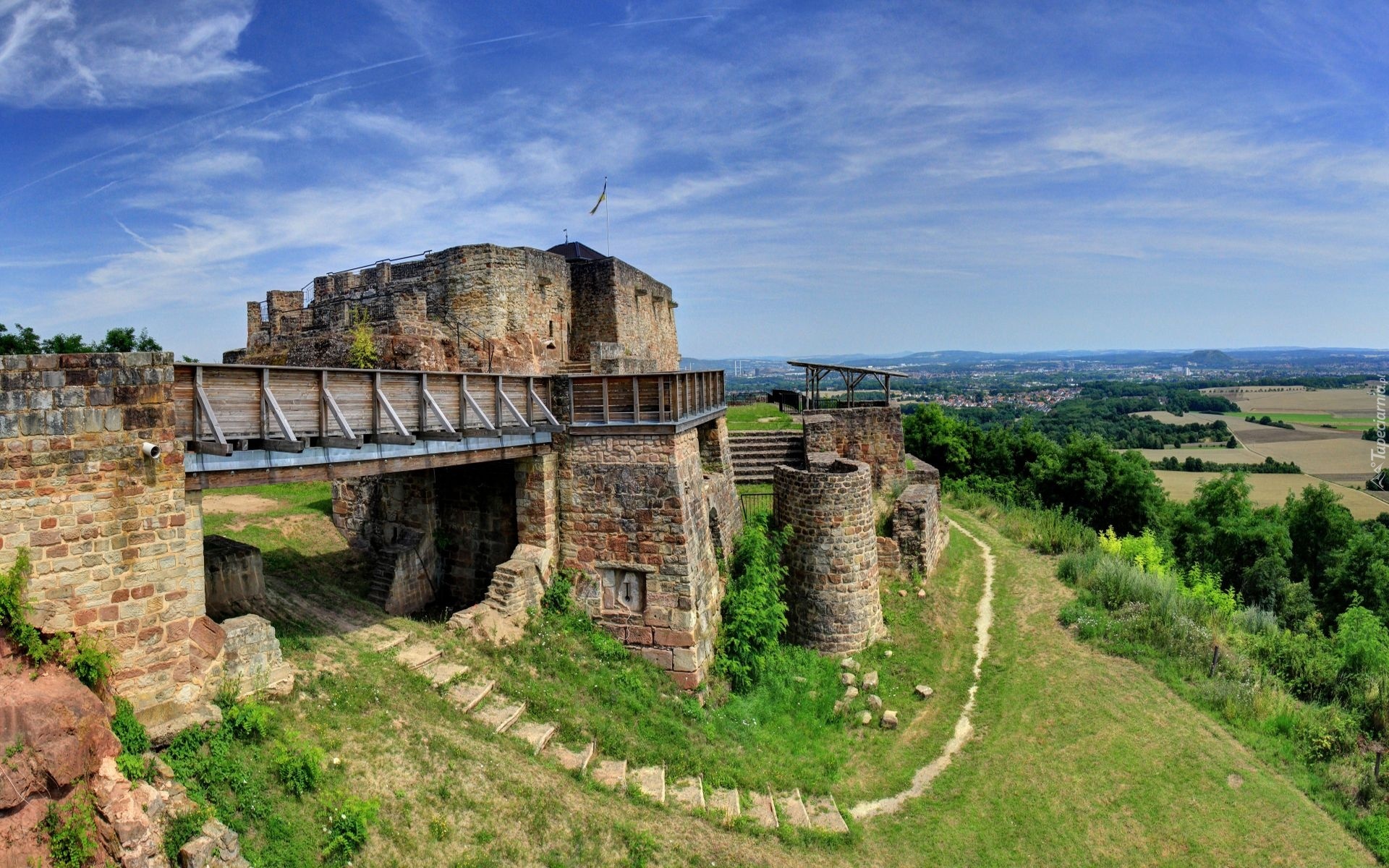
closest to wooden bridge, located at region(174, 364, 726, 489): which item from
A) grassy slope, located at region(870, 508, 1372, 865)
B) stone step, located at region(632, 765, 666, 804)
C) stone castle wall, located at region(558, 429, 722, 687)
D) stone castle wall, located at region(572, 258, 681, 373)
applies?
stone castle wall, located at region(558, 429, 722, 687)

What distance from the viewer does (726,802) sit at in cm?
947

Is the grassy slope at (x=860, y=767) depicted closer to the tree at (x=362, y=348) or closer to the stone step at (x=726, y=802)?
the stone step at (x=726, y=802)

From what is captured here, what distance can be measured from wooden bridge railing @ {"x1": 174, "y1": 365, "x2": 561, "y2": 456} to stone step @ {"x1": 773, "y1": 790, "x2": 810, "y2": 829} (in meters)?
6.71

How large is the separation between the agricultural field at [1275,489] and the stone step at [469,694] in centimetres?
3296

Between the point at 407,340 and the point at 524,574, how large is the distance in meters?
7.97

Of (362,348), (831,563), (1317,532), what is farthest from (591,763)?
(1317,532)

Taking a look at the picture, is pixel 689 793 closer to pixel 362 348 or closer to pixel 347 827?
pixel 347 827

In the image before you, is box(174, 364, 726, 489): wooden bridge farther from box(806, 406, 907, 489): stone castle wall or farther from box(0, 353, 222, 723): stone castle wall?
box(806, 406, 907, 489): stone castle wall

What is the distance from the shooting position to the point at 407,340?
1669cm

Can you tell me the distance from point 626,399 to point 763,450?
9971mm

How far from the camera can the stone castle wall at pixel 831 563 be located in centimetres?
1449

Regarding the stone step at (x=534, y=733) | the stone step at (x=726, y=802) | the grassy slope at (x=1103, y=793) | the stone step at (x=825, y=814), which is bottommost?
the grassy slope at (x=1103, y=793)

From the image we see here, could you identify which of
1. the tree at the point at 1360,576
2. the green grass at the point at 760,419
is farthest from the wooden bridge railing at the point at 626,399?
the tree at the point at 1360,576

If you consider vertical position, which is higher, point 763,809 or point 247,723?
point 247,723
